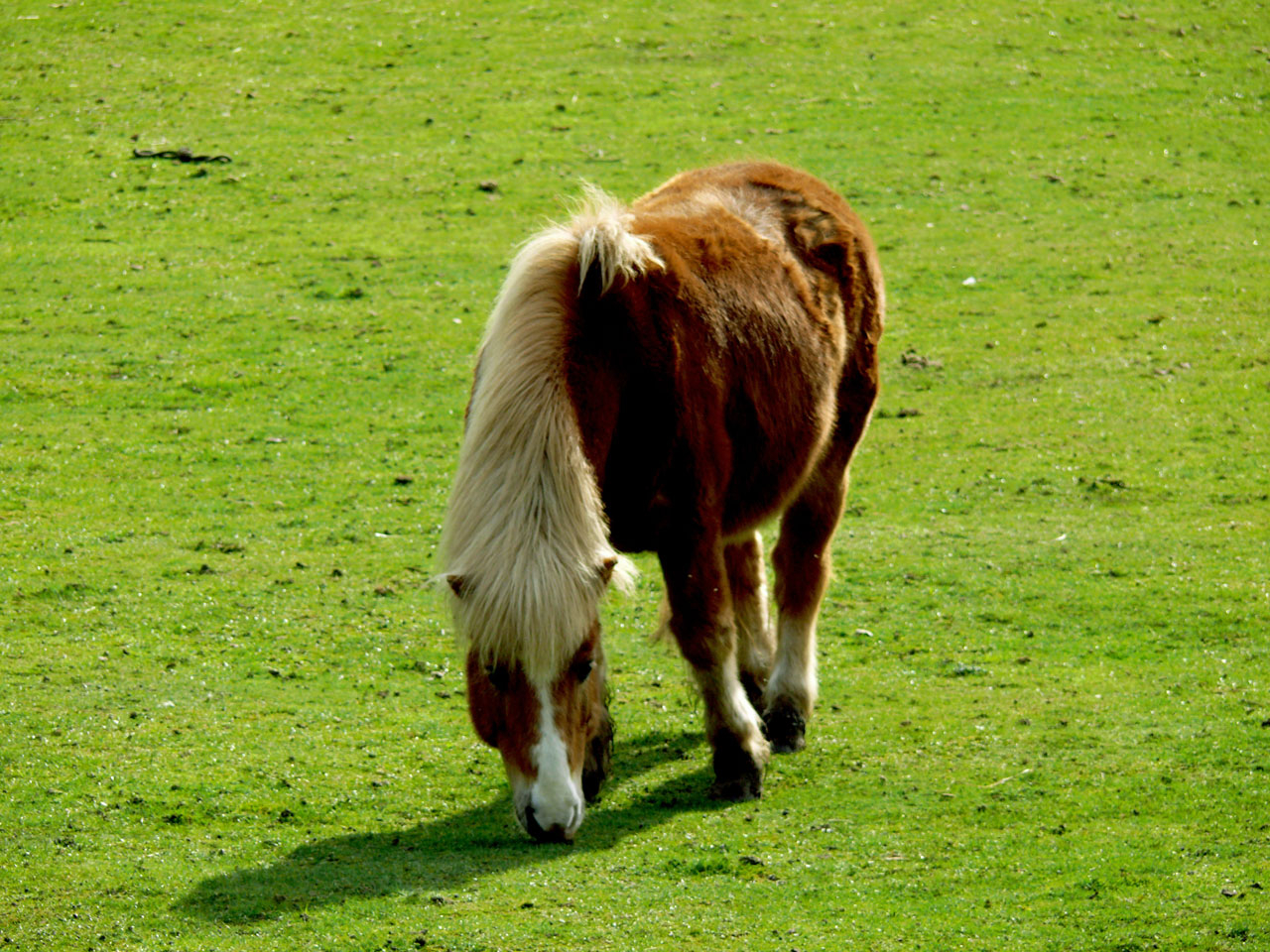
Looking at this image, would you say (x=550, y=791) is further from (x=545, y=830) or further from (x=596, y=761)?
(x=596, y=761)

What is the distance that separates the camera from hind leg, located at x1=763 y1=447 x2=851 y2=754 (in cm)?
693

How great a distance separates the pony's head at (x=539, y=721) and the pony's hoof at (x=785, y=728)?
1.78 meters

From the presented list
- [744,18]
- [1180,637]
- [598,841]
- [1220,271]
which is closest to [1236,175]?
[1220,271]

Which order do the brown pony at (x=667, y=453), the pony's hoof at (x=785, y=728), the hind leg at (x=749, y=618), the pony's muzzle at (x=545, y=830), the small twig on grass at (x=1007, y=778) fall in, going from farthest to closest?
the hind leg at (x=749, y=618)
the pony's hoof at (x=785, y=728)
the small twig on grass at (x=1007, y=778)
the brown pony at (x=667, y=453)
the pony's muzzle at (x=545, y=830)

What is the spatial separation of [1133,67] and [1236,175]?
2887 mm

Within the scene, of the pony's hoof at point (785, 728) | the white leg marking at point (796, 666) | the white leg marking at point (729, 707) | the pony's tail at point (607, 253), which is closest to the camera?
the pony's tail at point (607, 253)

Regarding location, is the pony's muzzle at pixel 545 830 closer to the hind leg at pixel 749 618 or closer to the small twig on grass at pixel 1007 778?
the small twig on grass at pixel 1007 778

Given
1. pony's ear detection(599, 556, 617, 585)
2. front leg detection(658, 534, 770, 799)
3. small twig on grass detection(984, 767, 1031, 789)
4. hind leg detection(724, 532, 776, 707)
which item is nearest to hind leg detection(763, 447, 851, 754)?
hind leg detection(724, 532, 776, 707)

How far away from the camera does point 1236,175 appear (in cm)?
1608

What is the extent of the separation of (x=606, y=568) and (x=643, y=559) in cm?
449

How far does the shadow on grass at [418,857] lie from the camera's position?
203 inches

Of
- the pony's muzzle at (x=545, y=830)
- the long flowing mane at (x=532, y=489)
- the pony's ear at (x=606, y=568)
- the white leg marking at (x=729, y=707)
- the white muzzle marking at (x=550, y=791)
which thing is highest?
the long flowing mane at (x=532, y=489)

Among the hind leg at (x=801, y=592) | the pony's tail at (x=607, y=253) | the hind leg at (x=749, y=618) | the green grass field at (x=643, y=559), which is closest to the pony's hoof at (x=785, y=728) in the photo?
the hind leg at (x=801, y=592)

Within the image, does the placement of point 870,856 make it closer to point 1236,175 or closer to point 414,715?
point 414,715
